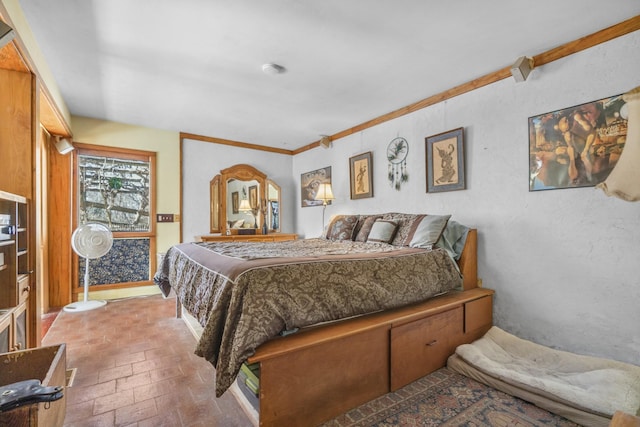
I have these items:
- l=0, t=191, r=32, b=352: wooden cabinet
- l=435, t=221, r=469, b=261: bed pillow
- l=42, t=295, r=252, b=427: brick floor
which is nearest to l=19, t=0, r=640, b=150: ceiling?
l=0, t=191, r=32, b=352: wooden cabinet

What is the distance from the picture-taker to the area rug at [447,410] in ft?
5.36

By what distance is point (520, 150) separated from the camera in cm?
256

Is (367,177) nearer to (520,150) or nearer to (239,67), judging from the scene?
(520,150)

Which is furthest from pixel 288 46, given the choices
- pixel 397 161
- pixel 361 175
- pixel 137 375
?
pixel 137 375

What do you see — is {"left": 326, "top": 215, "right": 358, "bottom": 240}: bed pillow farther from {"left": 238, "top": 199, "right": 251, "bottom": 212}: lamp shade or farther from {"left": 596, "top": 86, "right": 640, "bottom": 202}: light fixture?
{"left": 596, "top": 86, "right": 640, "bottom": 202}: light fixture

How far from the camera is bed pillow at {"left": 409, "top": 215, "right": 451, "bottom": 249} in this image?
264 centimetres

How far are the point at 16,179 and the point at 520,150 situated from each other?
3.72m

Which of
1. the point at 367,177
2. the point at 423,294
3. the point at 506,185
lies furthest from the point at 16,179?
the point at 506,185

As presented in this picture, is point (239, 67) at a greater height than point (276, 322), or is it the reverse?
point (239, 67)

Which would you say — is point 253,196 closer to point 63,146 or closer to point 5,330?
point 63,146

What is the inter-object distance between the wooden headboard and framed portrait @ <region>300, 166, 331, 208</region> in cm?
231

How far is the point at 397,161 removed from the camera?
3680 millimetres

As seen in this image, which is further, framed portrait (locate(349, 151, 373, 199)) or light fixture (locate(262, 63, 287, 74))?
framed portrait (locate(349, 151, 373, 199))

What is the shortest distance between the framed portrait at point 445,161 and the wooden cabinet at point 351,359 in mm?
1251
